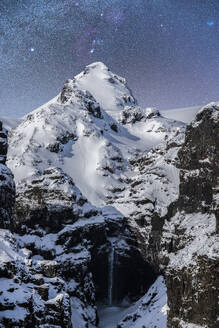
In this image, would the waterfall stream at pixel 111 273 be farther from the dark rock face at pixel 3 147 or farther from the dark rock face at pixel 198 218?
the dark rock face at pixel 198 218

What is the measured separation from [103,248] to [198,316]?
98.8m

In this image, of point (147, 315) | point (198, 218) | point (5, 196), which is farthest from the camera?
point (5, 196)

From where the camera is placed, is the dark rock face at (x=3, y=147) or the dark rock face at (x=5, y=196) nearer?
the dark rock face at (x=5, y=196)

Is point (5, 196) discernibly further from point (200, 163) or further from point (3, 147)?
point (200, 163)

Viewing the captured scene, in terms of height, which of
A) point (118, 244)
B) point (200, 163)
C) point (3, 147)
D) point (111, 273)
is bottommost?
point (111, 273)

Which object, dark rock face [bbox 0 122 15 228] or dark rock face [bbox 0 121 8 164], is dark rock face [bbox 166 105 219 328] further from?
dark rock face [bbox 0 121 8 164]

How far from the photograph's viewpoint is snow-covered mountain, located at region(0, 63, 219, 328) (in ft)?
179

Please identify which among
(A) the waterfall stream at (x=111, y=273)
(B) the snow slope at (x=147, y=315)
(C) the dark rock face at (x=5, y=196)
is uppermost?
(C) the dark rock face at (x=5, y=196)

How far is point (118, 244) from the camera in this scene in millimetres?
152500

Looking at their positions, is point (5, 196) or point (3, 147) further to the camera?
point (3, 147)

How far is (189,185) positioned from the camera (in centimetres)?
8644

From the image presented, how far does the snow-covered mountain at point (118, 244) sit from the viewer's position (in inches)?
2143

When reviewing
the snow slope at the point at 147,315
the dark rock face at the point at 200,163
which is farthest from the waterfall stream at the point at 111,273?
the dark rock face at the point at 200,163

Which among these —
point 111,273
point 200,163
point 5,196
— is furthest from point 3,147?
point 111,273
